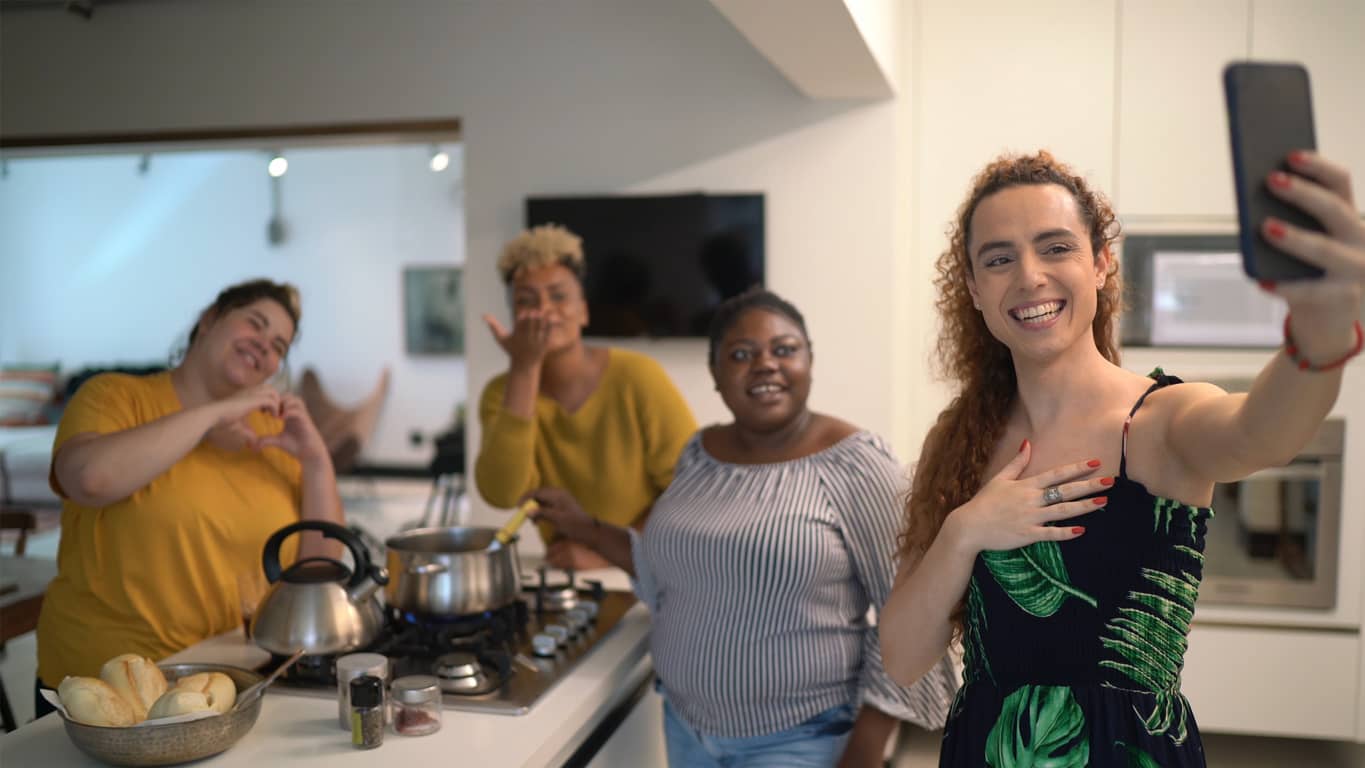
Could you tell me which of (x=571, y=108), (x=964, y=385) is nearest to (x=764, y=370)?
(x=964, y=385)

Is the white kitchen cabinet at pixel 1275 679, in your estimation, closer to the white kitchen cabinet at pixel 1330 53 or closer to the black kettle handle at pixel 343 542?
the white kitchen cabinet at pixel 1330 53

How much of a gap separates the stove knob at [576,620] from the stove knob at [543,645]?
A: 0.11 m

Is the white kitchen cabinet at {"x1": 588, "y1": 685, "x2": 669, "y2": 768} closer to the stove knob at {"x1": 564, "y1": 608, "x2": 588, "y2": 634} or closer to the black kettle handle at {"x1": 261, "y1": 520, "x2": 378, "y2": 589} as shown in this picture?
the stove knob at {"x1": 564, "y1": 608, "x2": 588, "y2": 634}

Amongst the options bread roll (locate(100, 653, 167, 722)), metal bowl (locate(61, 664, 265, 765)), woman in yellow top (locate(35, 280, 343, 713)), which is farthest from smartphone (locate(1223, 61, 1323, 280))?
woman in yellow top (locate(35, 280, 343, 713))

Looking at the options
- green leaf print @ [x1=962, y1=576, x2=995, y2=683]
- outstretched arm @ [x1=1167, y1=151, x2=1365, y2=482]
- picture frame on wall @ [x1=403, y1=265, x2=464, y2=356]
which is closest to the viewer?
outstretched arm @ [x1=1167, y1=151, x2=1365, y2=482]

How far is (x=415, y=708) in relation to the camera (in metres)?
1.55

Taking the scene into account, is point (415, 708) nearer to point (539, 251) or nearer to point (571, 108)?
point (539, 251)

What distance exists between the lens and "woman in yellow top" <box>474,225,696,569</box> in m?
2.37

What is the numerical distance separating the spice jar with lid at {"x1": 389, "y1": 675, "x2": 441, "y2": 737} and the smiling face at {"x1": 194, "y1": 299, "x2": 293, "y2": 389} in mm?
803

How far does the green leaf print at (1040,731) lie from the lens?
3.93ft

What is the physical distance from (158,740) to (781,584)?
94cm

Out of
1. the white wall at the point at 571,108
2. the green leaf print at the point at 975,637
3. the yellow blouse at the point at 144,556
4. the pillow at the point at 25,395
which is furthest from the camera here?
the pillow at the point at 25,395

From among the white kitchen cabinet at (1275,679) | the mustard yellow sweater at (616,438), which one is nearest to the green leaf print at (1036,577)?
the mustard yellow sweater at (616,438)

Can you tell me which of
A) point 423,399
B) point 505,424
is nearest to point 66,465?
point 505,424
